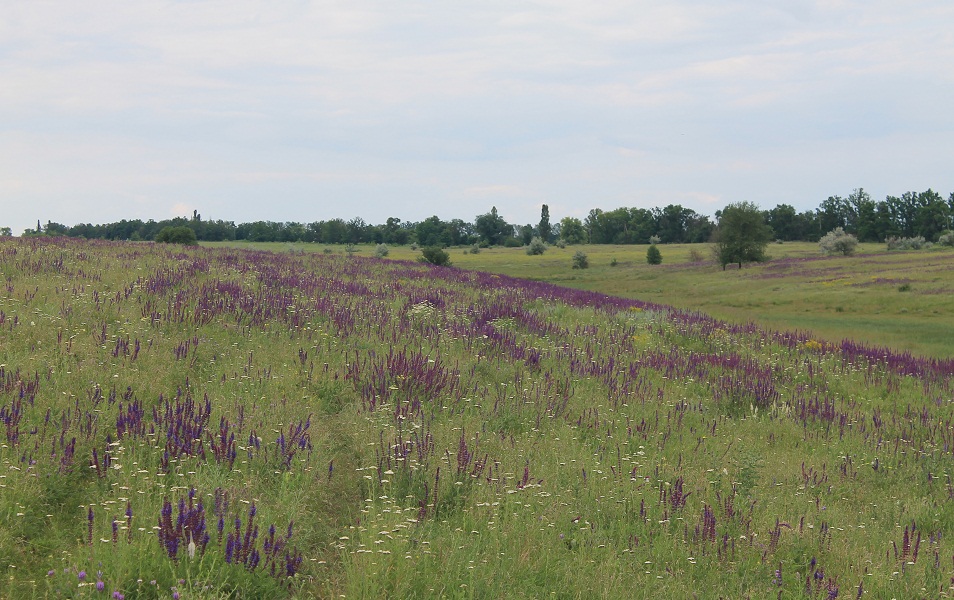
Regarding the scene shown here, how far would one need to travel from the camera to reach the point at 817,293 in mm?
40625

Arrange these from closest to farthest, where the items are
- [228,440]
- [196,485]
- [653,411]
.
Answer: [196,485]
[228,440]
[653,411]

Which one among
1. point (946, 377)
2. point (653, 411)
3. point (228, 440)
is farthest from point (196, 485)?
point (946, 377)

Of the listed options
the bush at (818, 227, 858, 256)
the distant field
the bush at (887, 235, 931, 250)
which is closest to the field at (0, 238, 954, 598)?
the distant field

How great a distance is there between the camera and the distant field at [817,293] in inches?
1008

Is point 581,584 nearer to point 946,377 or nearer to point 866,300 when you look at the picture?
point 946,377

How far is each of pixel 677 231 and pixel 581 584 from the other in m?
159

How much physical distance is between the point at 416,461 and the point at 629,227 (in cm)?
16651

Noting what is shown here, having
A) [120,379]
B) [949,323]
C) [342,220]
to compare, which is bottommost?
[949,323]

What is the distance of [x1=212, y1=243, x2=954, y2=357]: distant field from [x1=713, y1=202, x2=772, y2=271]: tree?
207 cm

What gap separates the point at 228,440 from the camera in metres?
5.20

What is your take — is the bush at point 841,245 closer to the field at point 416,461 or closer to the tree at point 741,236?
the tree at point 741,236

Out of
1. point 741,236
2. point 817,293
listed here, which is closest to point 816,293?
point 817,293

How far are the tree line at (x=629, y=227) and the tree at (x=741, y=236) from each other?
53778mm

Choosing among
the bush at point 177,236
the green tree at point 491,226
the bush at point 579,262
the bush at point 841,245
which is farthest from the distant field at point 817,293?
the green tree at point 491,226
